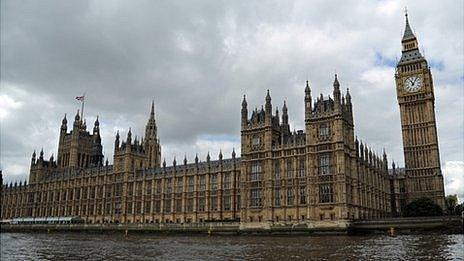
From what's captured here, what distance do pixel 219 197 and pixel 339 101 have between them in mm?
39582

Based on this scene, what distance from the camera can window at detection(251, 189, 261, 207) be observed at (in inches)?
3625

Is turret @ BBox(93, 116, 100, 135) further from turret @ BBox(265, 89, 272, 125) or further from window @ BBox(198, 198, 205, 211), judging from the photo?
turret @ BBox(265, 89, 272, 125)

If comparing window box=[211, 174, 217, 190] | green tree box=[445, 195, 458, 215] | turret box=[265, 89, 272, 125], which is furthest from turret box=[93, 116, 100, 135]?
green tree box=[445, 195, 458, 215]

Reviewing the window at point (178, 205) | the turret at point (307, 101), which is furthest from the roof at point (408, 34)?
the window at point (178, 205)

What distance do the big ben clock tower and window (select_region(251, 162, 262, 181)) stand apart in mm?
51384

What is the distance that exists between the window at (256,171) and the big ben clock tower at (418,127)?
51384 mm

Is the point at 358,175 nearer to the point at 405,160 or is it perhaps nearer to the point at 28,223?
the point at 405,160

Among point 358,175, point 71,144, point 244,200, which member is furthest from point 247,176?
point 71,144

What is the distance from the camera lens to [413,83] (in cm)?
12950

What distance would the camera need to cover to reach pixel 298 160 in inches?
3482

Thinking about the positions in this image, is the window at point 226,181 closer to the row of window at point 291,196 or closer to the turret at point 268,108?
the row of window at point 291,196

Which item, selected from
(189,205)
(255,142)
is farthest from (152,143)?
(255,142)

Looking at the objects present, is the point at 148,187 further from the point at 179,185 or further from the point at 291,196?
the point at 291,196

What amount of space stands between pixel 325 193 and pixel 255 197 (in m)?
15.7
